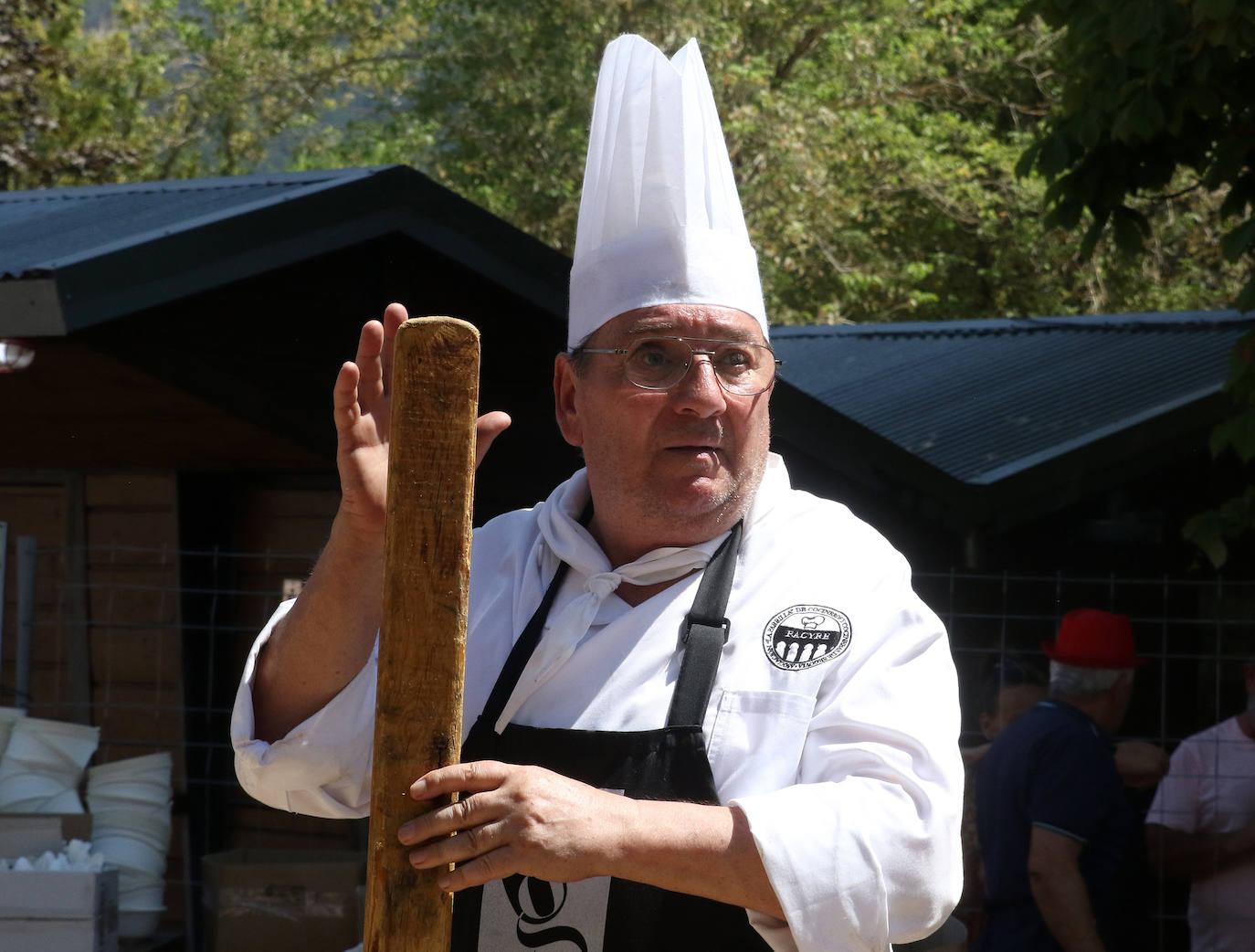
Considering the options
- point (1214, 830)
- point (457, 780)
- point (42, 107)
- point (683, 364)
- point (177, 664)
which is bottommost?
point (1214, 830)

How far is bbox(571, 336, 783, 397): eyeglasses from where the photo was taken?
2.00 metres

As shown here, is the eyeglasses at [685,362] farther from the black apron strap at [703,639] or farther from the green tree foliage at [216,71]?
the green tree foliage at [216,71]

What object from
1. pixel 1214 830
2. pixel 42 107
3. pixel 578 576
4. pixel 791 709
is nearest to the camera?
pixel 791 709

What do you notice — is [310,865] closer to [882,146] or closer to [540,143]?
[540,143]

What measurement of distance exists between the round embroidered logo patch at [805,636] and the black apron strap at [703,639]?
0.07m

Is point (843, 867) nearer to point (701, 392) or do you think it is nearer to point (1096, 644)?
point (701, 392)

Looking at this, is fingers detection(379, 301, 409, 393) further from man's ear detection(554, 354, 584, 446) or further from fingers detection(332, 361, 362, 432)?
man's ear detection(554, 354, 584, 446)

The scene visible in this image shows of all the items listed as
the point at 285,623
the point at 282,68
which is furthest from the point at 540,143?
A: the point at 285,623

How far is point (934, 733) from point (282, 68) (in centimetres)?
2072

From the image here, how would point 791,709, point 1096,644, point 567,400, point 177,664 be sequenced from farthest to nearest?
point 177,664
point 1096,644
point 567,400
point 791,709

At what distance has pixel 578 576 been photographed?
2102 millimetres

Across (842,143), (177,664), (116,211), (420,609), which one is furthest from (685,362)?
(842,143)

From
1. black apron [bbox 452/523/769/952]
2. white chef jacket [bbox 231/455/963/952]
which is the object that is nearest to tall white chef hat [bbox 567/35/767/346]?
white chef jacket [bbox 231/455/963/952]

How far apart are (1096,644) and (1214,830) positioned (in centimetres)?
77
